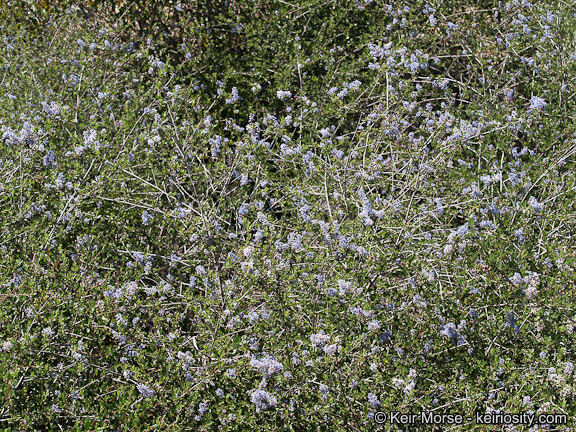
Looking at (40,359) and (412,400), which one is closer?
(412,400)

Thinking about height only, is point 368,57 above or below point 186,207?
above

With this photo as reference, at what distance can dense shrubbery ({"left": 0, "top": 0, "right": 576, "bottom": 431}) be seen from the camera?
8.80 ft

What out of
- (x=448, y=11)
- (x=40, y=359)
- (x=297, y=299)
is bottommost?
(x=40, y=359)

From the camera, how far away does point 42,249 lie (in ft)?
10.5

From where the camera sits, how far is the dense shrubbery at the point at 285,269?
2684 millimetres

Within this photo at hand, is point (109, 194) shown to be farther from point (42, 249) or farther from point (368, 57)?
point (368, 57)

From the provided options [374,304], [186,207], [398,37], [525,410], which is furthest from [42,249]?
[398,37]

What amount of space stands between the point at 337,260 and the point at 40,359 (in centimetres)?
148

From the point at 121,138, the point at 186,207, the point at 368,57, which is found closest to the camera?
the point at 186,207

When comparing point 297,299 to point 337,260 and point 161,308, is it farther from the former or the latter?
point 161,308

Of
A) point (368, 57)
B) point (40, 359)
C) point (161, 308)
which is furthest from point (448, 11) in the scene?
point (40, 359)

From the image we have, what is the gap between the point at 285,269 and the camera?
2.86 m

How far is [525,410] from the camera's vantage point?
8.41 feet

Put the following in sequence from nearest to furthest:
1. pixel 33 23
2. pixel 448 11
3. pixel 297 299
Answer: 1. pixel 297 299
2. pixel 448 11
3. pixel 33 23
